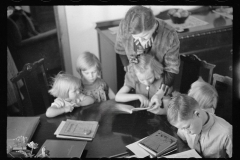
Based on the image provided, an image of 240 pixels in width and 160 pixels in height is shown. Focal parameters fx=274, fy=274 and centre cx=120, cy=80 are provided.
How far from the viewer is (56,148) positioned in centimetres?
178

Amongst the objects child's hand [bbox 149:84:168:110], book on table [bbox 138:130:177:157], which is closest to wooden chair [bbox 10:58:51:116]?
child's hand [bbox 149:84:168:110]

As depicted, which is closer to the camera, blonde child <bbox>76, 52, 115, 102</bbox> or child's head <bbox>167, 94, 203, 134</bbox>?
child's head <bbox>167, 94, 203, 134</bbox>

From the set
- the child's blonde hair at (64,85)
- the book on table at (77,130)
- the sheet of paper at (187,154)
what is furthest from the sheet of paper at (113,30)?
the sheet of paper at (187,154)

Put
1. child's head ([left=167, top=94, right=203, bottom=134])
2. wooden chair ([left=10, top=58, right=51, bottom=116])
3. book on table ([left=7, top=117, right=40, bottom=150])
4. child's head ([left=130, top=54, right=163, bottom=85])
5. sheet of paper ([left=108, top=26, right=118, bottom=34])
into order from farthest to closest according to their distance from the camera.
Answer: sheet of paper ([left=108, top=26, right=118, bottom=34]), wooden chair ([left=10, top=58, right=51, bottom=116]), child's head ([left=130, top=54, right=163, bottom=85]), book on table ([left=7, top=117, right=40, bottom=150]), child's head ([left=167, top=94, right=203, bottom=134])

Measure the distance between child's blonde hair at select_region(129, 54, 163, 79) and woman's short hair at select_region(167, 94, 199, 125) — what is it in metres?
0.47

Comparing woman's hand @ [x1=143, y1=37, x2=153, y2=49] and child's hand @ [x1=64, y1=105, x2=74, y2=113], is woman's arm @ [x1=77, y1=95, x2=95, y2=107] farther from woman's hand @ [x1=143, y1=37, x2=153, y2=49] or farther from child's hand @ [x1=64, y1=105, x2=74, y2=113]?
woman's hand @ [x1=143, y1=37, x2=153, y2=49]

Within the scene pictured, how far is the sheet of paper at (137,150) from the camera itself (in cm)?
172

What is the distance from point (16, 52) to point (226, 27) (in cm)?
244

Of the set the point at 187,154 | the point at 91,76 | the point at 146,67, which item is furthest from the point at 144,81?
the point at 187,154

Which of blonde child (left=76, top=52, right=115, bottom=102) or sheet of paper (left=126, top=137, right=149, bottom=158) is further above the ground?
blonde child (left=76, top=52, right=115, bottom=102)

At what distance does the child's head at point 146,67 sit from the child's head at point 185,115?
0.44 metres

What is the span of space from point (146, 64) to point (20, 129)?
1.05m

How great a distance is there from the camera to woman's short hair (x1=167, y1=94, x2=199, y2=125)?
1.68 m

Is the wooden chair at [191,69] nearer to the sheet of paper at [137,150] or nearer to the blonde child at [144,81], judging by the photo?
the blonde child at [144,81]
